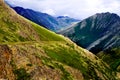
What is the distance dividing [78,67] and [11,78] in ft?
192

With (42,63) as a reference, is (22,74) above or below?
below

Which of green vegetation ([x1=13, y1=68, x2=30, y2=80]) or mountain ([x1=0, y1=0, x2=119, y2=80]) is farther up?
mountain ([x1=0, y1=0, x2=119, y2=80])

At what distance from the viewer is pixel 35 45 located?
545ft

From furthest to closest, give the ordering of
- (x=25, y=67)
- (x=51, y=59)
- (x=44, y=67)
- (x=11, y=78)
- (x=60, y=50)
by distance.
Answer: (x=60, y=50)
(x=51, y=59)
(x=44, y=67)
(x=25, y=67)
(x=11, y=78)

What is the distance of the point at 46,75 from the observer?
14075 centimetres

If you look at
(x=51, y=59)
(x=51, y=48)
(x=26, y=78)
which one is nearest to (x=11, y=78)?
(x=26, y=78)

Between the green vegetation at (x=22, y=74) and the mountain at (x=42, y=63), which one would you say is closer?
the green vegetation at (x=22, y=74)

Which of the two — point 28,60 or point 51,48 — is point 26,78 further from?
point 51,48

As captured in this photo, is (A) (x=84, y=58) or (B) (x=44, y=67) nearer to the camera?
(B) (x=44, y=67)

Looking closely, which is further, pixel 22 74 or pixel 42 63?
pixel 42 63

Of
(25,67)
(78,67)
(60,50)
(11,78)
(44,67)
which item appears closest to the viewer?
(11,78)

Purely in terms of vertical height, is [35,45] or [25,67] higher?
[35,45]

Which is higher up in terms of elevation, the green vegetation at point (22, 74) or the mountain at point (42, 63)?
the mountain at point (42, 63)

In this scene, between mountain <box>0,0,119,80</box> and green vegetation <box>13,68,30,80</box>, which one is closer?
green vegetation <box>13,68,30,80</box>
